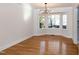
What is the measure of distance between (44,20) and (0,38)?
4.60 metres

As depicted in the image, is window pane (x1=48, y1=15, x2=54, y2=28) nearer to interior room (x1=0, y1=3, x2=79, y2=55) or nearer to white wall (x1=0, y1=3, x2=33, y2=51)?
interior room (x1=0, y1=3, x2=79, y2=55)

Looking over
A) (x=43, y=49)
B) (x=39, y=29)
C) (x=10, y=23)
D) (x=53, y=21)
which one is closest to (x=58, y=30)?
(x=53, y=21)

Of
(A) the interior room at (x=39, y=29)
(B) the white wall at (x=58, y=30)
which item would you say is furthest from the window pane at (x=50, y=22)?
(B) the white wall at (x=58, y=30)

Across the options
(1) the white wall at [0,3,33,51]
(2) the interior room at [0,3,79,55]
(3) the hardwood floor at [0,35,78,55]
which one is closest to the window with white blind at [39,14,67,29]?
(2) the interior room at [0,3,79,55]

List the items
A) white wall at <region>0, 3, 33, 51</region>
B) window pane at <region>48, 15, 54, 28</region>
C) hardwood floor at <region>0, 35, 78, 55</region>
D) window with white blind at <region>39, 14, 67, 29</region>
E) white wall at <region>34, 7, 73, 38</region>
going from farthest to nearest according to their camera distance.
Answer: window pane at <region>48, 15, 54, 28</region>, window with white blind at <region>39, 14, 67, 29</region>, white wall at <region>34, 7, 73, 38</region>, white wall at <region>0, 3, 33, 51</region>, hardwood floor at <region>0, 35, 78, 55</region>

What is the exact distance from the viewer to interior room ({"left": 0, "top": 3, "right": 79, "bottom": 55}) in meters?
3.88

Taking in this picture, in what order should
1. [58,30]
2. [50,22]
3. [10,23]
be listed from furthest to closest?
[50,22] < [58,30] < [10,23]

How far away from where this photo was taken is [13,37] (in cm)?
460

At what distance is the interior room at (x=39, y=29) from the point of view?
12.7ft

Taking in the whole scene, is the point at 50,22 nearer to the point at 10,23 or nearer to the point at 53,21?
the point at 53,21

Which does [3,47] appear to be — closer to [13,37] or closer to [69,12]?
[13,37]

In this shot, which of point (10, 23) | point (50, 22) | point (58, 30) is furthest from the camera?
point (50, 22)

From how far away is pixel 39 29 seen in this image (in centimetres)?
771

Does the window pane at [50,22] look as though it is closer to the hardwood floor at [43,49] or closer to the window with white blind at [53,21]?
the window with white blind at [53,21]
